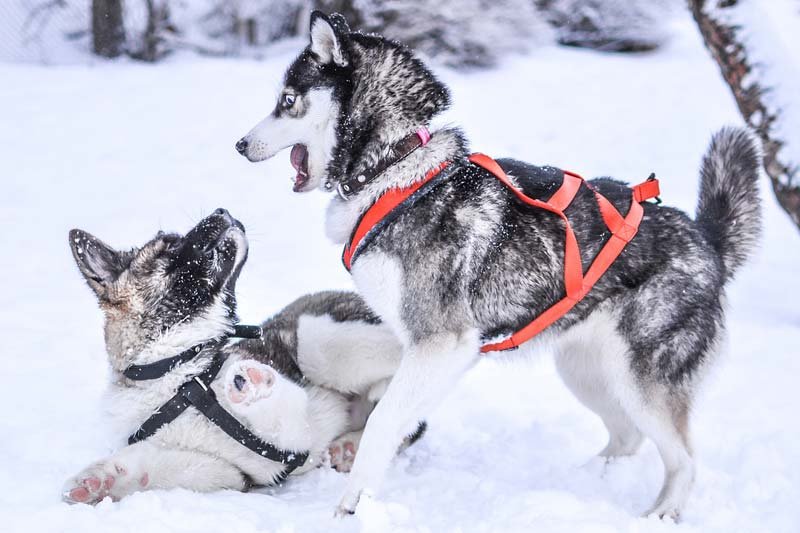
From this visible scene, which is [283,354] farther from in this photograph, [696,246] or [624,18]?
[624,18]

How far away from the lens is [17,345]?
180 inches

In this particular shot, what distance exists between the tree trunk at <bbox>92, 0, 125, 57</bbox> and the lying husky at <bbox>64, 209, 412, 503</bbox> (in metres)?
8.75

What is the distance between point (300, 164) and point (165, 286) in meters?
0.82

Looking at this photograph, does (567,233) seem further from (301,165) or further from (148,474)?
(148,474)

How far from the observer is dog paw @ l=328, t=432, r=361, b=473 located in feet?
11.5

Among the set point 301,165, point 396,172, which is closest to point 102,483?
point 301,165

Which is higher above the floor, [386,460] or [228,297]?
[228,297]

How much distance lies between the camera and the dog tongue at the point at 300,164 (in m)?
3.41

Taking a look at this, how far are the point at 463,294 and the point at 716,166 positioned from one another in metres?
1.47

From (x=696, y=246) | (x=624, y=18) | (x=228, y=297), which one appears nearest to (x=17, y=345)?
(x=228, y=297)

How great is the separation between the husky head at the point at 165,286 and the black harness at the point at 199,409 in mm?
72

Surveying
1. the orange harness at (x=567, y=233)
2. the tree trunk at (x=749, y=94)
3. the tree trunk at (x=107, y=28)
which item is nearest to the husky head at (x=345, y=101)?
the orange harness at (x=567, y=233)

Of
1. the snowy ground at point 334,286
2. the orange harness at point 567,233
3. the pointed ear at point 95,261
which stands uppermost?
the orange harness at point 567,233

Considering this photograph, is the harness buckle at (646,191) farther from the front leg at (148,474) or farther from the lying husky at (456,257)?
the front leg at (148,474)
